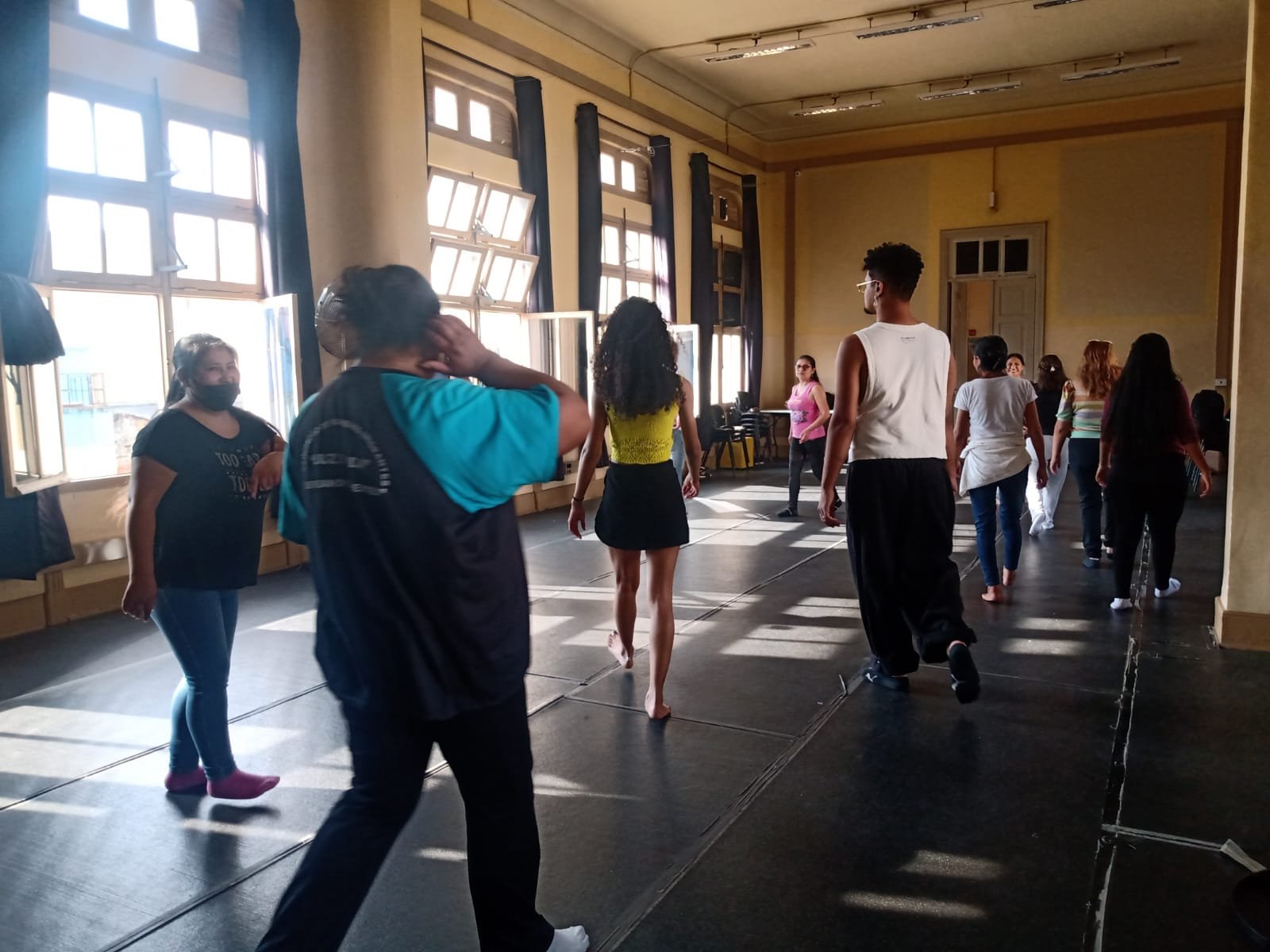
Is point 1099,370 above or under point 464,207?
under

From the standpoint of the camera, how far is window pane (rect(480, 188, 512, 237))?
875 centimetres

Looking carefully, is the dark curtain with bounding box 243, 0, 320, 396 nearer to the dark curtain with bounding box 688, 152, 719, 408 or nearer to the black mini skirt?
the black mini skirt

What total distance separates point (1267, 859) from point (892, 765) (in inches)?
39.2

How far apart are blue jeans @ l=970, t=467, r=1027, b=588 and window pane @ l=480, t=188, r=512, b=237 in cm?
541

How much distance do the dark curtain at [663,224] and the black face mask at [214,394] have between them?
8900mm

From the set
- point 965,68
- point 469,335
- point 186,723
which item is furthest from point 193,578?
point 965,68

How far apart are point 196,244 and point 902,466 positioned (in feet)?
16.7

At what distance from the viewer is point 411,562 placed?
157 centimetres

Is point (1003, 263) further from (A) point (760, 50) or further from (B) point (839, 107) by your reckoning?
(A) point (760, 50)

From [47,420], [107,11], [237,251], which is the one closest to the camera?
[47,420]

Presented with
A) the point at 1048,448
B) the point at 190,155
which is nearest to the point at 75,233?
the point at 190,155

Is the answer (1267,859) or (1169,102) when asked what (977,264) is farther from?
(1267,859)

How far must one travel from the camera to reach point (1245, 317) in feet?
13.5

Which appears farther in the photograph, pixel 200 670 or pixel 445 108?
pixel 445 108
